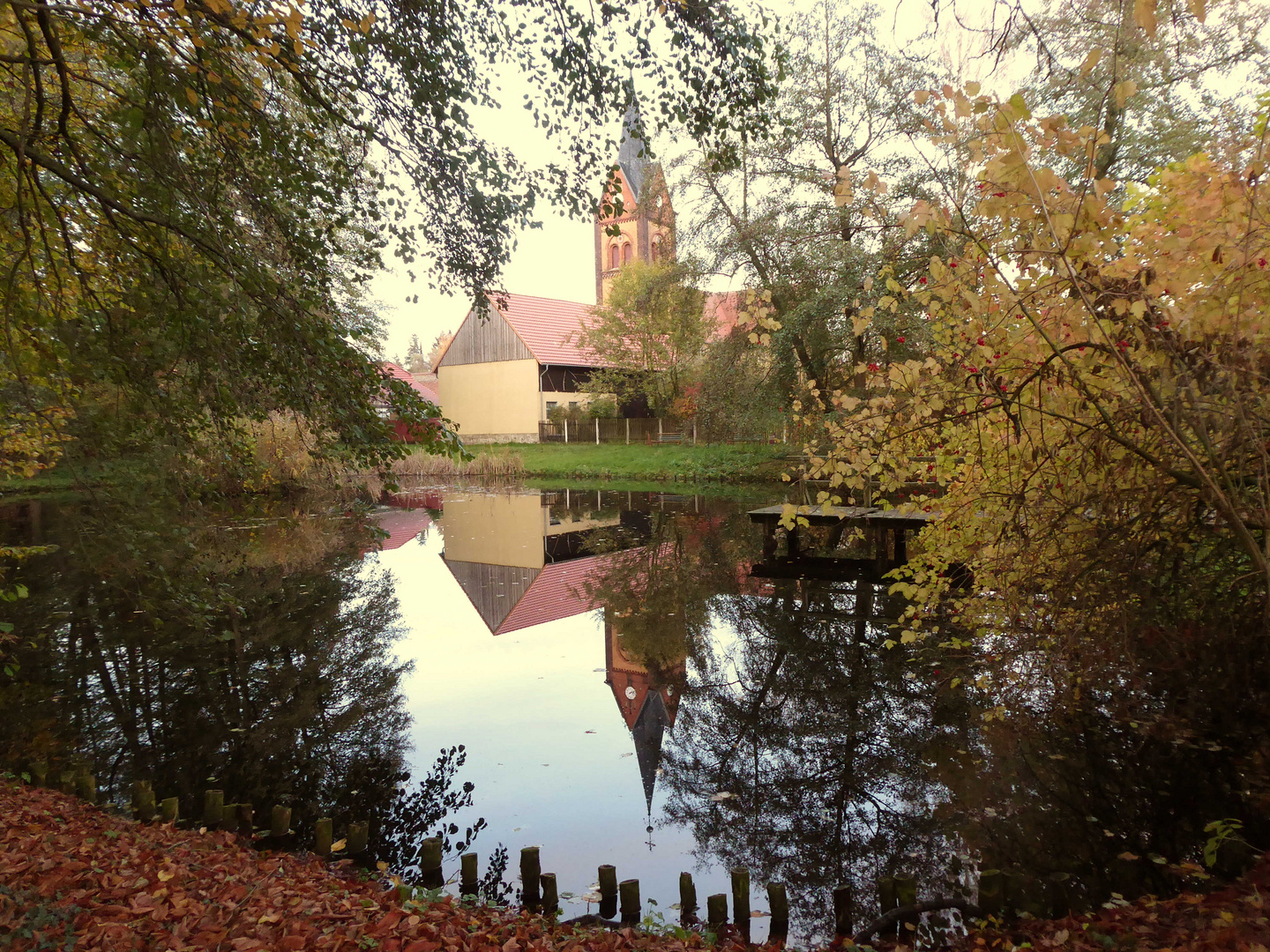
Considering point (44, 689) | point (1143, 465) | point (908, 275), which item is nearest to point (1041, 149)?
point (1143, 465)

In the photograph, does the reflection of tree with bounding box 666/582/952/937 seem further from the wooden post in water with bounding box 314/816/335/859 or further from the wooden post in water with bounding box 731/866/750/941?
the wooden post in water with bounding box 314/816/335/859

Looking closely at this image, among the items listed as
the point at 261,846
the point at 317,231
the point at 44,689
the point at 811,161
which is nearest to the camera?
the point at 261,846

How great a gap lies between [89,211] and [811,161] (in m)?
16.2

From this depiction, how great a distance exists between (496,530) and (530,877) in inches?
553

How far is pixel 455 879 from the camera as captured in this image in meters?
4.17

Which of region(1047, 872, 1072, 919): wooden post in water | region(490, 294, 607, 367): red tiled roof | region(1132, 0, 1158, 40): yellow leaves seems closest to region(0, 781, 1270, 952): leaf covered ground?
region(1047, 872, 1072, 919): wooden post in water

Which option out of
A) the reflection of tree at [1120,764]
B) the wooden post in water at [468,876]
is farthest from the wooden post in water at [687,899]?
the reflection of tree at [1120,764]

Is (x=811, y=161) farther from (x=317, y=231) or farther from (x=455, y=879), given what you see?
(x=455, y=879)

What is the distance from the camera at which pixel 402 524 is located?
1900 centimetres

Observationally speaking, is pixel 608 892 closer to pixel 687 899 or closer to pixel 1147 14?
pixel 687 899

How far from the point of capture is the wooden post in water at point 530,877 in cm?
388

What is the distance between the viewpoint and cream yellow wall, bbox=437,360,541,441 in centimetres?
4072

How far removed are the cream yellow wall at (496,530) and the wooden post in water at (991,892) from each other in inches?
414

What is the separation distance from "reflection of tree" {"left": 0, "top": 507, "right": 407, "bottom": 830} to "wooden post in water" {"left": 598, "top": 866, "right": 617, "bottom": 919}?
6.17 feet
